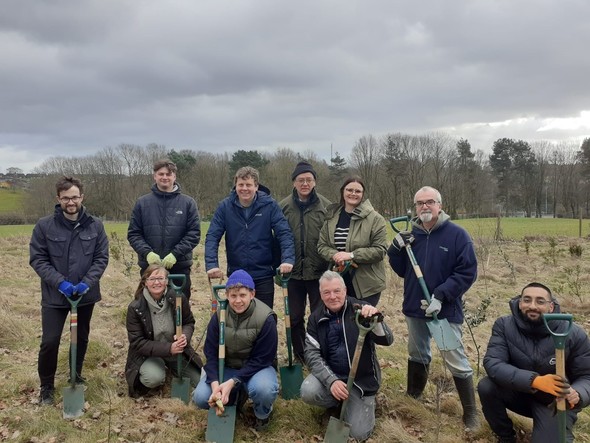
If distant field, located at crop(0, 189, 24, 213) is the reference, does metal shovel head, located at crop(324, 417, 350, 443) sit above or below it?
below

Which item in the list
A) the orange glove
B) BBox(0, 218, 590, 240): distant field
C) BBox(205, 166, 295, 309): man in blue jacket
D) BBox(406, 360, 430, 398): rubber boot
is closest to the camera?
the orange glove

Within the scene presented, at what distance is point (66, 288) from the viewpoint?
14.2 feet

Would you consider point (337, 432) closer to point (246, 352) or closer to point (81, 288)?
point (246, 352)

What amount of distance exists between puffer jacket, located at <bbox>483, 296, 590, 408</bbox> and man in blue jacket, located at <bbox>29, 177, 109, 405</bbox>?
3746 mm

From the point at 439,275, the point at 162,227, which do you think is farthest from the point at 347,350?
the point at 162,227

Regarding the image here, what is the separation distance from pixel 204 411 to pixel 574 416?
315 centimetres

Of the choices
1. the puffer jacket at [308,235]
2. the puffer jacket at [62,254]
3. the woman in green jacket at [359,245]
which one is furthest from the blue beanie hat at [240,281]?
the puffer jacket at [62,254]

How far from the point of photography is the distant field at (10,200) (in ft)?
171

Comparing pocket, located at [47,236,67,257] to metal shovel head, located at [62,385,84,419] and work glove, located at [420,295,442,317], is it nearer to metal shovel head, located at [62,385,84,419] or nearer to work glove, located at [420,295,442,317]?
metal shovel head, located at [62,385,84,419]

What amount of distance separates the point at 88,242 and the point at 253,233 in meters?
1.68

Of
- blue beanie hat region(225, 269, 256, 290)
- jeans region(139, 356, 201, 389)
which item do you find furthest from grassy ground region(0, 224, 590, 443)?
blue beanie hat region(225, 269, 256, 290)

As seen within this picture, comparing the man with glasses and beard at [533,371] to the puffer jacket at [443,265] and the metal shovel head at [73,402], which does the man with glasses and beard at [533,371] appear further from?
the metal shovel head at [73,402]

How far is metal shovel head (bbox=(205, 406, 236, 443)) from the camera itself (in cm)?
391

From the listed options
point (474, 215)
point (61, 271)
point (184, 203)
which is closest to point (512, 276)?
point (184, 203)
